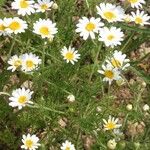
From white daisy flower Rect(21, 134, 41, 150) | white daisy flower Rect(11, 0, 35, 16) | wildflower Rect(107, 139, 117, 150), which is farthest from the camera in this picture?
white daisy flower Rect(11, 0, 35, 16)

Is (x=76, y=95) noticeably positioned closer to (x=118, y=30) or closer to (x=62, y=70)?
(x=62, y=70)

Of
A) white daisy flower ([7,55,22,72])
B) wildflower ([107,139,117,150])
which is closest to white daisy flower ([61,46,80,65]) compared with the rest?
white daisy flower ([7,55,22,72])

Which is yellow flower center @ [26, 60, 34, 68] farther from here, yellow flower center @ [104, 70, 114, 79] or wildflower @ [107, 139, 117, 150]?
wildflower @ [107, 139, 117, 150]

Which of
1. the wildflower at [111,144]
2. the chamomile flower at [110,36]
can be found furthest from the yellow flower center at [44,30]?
the wildflower at [111,144]

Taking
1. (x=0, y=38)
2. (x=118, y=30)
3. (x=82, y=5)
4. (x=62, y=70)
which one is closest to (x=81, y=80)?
(x=62, y=70)

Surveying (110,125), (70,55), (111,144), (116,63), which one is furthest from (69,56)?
(111,144)

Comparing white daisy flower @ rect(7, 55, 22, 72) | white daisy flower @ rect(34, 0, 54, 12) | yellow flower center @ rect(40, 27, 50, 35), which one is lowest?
white daisy flower @ rect(7, 55, 22, 72)

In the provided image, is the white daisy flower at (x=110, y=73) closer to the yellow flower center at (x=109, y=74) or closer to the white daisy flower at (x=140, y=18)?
the yellow flower center at (x=109, y=74)
